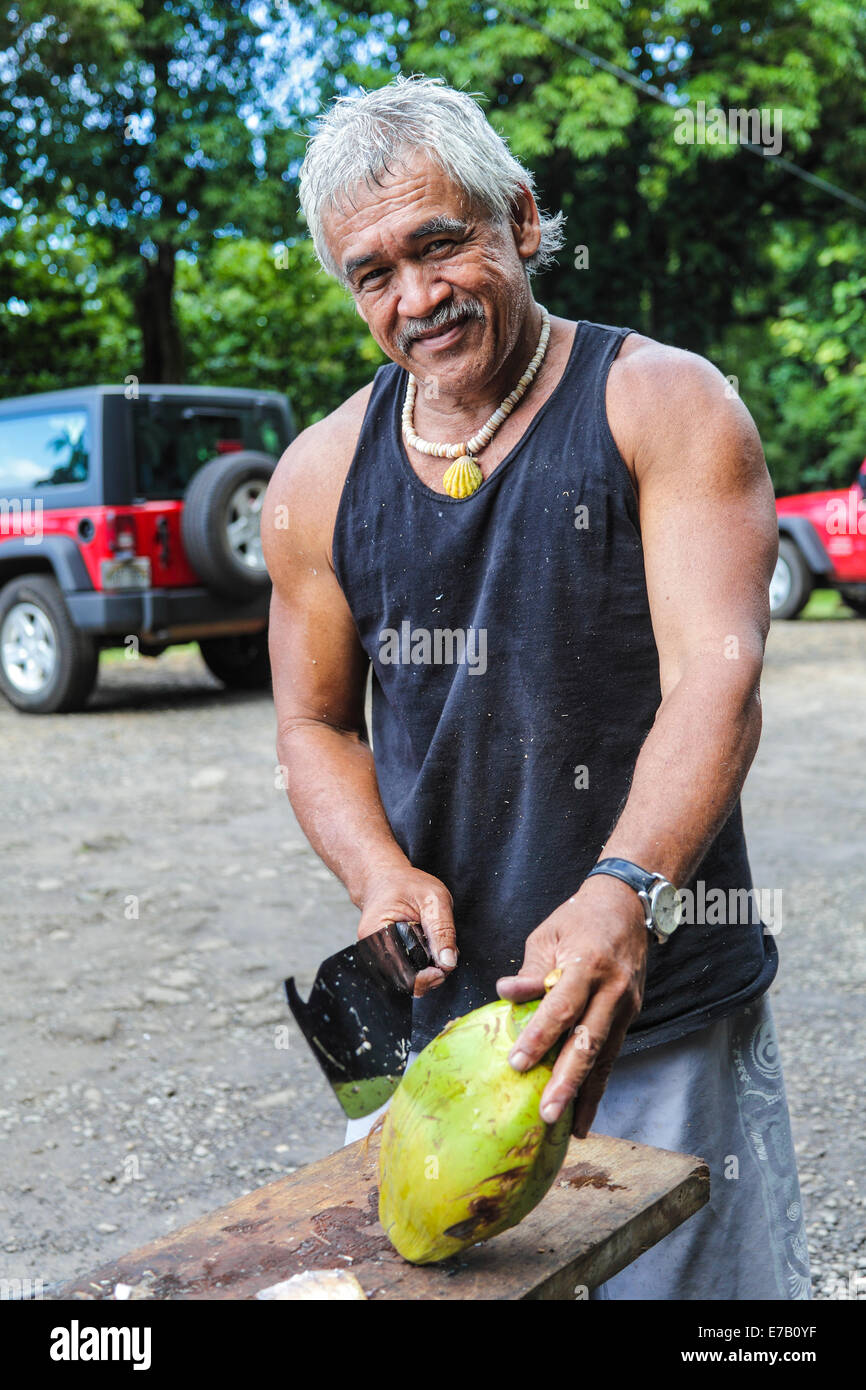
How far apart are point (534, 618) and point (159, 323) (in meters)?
14.8

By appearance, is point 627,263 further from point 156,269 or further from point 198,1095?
point 198,1095

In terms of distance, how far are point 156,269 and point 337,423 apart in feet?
47.3

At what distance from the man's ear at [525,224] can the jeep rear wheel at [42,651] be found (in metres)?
7.38

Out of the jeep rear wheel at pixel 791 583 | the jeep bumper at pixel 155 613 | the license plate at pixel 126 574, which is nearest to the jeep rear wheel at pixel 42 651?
the jeep bumper at pixel 155 613

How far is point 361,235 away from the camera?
6.07 feet

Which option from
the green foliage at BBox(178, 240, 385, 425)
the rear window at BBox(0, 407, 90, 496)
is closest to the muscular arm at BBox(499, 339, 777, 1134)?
the rear window at BBox(0, 407, 90, 496)

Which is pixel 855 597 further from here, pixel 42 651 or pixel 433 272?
pixel 433 272

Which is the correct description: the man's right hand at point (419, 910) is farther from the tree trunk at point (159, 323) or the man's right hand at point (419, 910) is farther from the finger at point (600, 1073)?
the tree trunk at point (159, 323)

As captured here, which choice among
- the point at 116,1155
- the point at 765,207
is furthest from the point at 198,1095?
the point at 765,207

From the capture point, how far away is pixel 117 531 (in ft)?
28.6

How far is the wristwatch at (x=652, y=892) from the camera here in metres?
1.53

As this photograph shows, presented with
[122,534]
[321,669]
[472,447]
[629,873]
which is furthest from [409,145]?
[122,534]

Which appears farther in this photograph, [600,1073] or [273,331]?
[273,331]

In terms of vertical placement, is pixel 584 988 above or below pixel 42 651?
below
